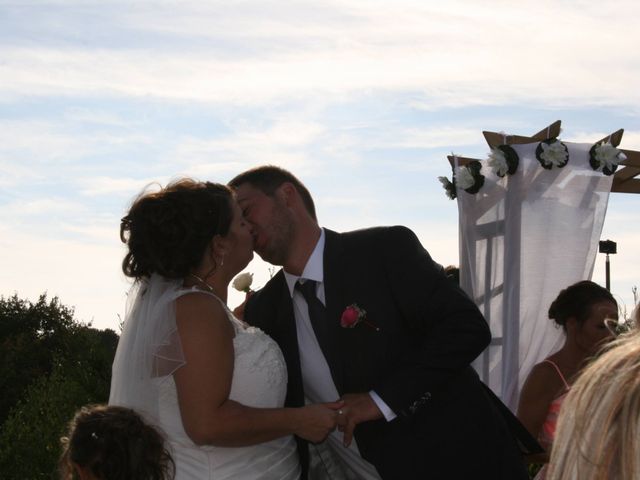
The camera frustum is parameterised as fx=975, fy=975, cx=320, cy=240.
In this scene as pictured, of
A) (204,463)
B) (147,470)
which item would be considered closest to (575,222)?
(204,463)

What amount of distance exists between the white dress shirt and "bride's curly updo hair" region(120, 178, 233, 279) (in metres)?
0.57

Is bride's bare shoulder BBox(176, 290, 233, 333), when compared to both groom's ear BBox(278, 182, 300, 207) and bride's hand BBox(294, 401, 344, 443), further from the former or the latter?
groom's ear BBox(278, 182, 300, 207)

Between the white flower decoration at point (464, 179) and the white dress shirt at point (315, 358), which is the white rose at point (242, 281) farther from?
the white flower decoration at point (464, 179)

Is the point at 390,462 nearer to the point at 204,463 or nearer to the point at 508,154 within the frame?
the point at 204,463

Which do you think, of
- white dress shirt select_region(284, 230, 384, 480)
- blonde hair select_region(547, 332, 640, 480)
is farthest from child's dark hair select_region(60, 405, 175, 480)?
blonde hair select_region(547, 332, 640, 480)

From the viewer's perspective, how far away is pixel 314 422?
3.74m

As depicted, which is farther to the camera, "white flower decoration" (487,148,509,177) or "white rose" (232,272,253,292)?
"white flower decoration" (487,148,509,177)

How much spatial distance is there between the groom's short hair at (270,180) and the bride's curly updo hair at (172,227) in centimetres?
50

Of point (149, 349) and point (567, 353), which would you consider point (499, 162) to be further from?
point (149, 349)

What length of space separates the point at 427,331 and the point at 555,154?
2.78 m

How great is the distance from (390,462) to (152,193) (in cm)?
148

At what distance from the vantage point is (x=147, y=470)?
298 cm

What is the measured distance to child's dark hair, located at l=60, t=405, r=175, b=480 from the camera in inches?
117

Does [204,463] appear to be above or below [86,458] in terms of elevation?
below
